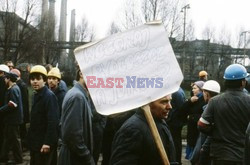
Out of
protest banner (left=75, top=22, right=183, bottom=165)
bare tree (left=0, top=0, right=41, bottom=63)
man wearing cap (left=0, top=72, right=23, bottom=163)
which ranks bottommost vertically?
man wearing cap (left=0, top=72, right=23, bottom=163)

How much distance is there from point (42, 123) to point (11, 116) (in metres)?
3.08

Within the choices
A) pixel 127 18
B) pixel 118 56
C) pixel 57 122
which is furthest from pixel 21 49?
pixel 118 56

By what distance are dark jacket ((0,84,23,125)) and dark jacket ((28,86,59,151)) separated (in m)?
2.80

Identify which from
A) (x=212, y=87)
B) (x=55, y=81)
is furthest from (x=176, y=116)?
(x=55, y=81)

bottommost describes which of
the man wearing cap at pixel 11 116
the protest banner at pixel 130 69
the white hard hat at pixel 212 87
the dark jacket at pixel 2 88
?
the man wearing cap at pixel 11 116

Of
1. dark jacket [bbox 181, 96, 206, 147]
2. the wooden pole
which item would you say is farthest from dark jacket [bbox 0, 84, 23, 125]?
the wooden pole

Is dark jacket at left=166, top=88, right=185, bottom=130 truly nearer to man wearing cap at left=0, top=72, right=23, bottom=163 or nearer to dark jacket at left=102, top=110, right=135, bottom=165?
dark jacket at left=102, top=110, right=135, bottom=165

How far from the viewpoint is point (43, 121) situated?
550 centimetres

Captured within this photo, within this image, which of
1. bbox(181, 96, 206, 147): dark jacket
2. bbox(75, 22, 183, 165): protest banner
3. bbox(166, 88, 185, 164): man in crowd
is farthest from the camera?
bbox(166, 88, 185, 164): man in crowd

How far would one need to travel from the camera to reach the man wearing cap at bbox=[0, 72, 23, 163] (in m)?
8.23

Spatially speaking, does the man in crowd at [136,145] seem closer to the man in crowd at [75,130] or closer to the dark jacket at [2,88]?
the man in crowd at [75,130]

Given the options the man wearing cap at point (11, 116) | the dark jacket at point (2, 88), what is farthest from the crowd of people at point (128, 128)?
the dark jacket at point (2, 88)

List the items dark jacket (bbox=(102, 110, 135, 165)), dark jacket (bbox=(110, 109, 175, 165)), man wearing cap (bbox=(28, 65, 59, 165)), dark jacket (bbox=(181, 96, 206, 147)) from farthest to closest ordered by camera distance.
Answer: dark jacket (bbox=(181, 96, 206, 147)) < dark jacket (bbox=(102, 110, 135, 165)) < man wearing cap (bbox=(28, 65, 59, 165)) < dark jacket (bbox=(110, 109, 175, 165))

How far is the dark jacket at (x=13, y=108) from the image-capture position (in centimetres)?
821
